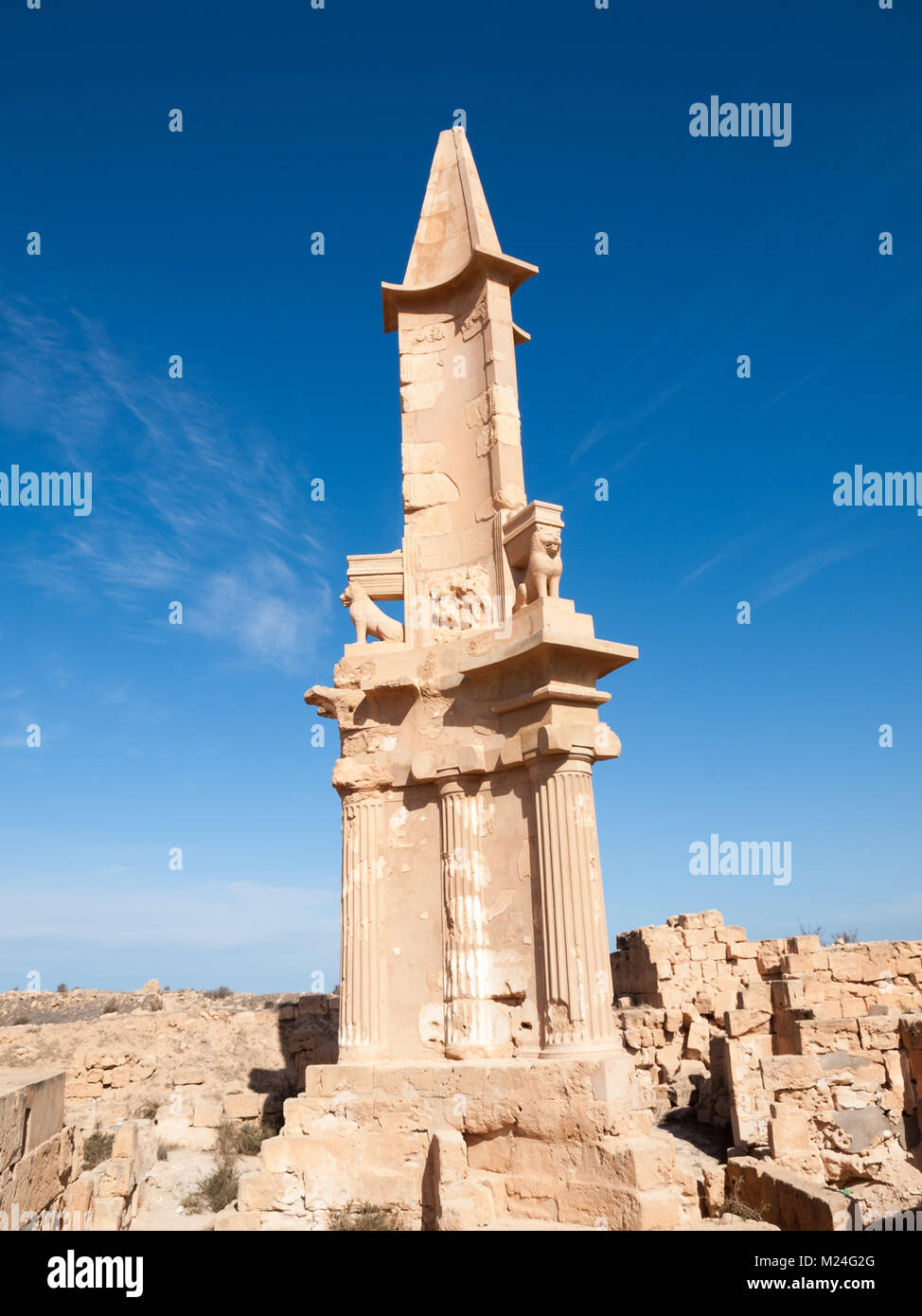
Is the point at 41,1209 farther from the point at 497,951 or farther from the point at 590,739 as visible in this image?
the point at 590,739

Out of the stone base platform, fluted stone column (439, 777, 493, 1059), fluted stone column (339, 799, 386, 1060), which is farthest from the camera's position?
fluted stone column (339, 799, 386, 1060)

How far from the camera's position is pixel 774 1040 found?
1306cm

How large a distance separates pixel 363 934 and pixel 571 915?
6.66ft

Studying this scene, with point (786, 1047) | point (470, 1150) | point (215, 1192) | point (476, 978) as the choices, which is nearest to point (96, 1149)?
point (215, 1192)

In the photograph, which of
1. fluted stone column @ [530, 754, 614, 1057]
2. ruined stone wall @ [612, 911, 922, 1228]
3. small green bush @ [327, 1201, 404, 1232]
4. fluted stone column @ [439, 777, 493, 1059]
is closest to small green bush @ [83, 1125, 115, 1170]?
small green bush @ [327, 1201, 404, 1232]

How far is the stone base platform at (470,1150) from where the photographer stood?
6.49 metres

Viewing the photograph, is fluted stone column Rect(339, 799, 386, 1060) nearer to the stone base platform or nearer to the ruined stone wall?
the stone base platform

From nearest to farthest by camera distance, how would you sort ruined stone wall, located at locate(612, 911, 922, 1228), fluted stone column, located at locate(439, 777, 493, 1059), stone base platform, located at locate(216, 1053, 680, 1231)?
1. stone base platform, located at locate(216, 1053, 680, 1231)
2. fluted stone column, located at locate(439, 777, 493, 1059)
3. ruined stone wall, located at locate(612, 911, 922, 1228)

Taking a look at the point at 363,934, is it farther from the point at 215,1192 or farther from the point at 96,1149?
the point at 96,1149

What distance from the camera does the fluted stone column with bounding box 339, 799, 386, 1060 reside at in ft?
26.5

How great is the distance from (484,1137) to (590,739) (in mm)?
3110

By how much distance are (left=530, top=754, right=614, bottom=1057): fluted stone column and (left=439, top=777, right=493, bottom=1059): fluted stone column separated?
59cm

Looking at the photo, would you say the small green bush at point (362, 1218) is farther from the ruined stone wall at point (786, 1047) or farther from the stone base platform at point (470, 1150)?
the ruined stone wall at point (786, 1047)
